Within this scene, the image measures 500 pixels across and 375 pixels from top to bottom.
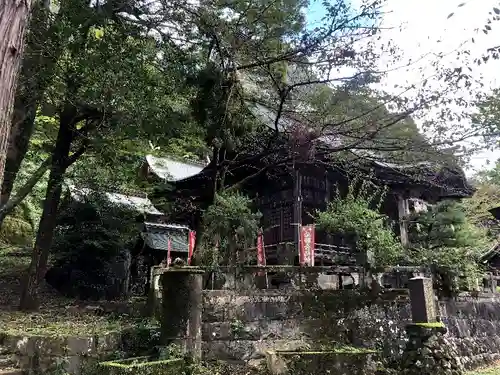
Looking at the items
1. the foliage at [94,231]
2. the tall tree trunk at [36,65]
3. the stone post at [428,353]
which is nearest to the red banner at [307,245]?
the stone post at [428,353]

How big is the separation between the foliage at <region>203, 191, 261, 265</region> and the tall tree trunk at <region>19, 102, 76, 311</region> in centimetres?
420

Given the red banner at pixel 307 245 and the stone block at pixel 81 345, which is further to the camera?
the red banner at pixel 307 245

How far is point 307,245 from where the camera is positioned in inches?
453

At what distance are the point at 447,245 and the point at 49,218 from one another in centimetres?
1225

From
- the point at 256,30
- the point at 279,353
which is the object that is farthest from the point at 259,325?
the point at 256,30

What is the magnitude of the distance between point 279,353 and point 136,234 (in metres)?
8.93

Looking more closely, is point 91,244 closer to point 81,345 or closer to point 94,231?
point 94,231

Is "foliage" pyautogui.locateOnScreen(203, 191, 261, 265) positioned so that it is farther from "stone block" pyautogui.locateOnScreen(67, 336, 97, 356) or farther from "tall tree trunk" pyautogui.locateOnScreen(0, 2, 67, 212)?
"tall tree trunk" pyautogui.locateOnScreen(0, 2, 67, 212)

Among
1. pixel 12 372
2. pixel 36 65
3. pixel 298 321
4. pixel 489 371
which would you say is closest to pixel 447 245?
pixel 489 371

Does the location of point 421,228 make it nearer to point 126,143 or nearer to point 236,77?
point 236,77

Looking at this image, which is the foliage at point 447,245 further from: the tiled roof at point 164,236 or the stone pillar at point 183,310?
the tiled roof at point 164,236

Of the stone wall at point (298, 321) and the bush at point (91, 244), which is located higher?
the bush at point (91, 244)

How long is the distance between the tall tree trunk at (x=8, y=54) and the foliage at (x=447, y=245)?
1166 centimetres

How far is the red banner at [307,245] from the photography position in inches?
450
